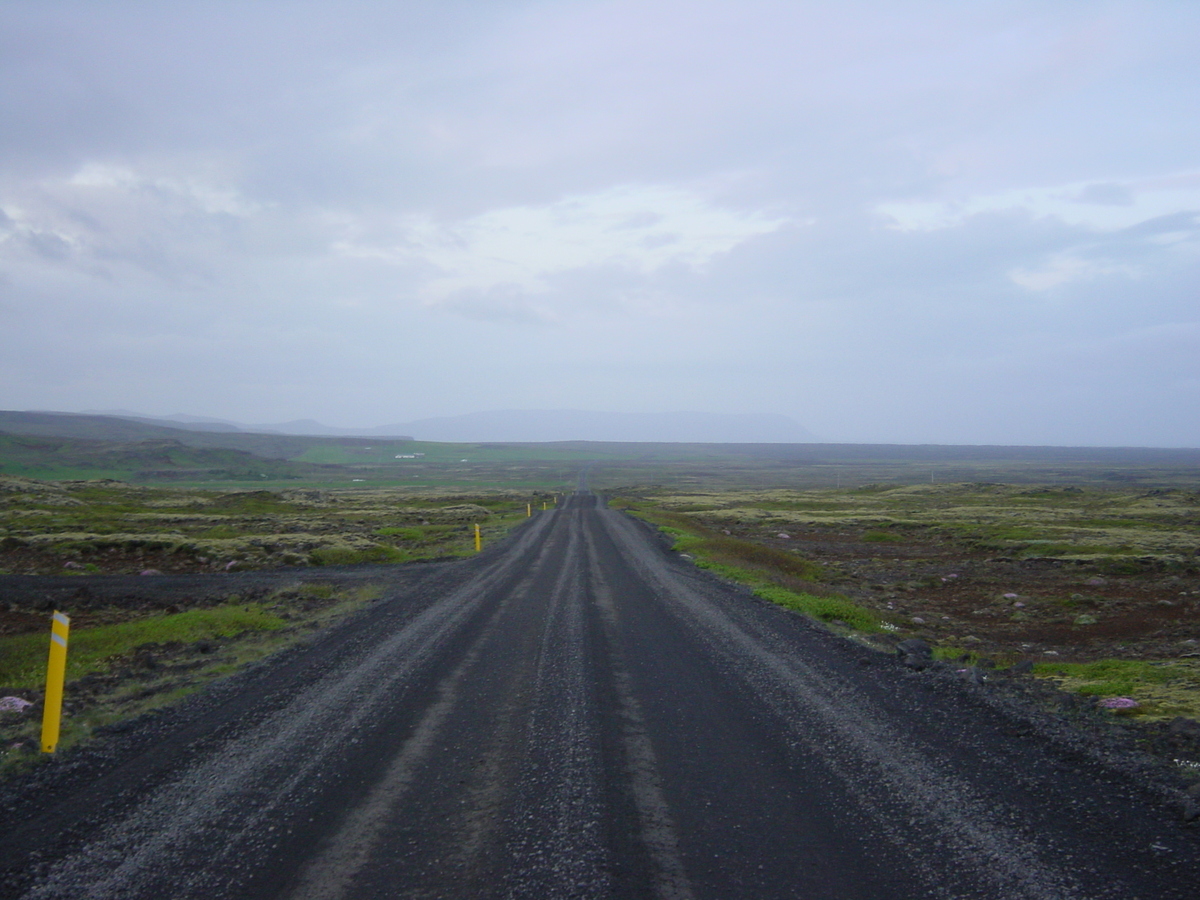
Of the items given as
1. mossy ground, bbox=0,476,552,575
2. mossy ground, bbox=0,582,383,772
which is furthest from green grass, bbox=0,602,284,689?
mossy ground, bbox=0,476,552,575

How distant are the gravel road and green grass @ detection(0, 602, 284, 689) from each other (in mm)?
3938

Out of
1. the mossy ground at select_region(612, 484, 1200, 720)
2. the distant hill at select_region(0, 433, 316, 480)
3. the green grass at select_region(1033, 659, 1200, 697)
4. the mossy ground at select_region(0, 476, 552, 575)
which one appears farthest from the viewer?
the distant hill at select_region(0, 433, 316, 480)

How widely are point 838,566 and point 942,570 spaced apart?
4466mm

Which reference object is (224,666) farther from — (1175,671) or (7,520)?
(7,520)

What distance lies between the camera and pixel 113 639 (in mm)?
13695

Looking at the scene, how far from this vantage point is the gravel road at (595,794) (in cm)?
489

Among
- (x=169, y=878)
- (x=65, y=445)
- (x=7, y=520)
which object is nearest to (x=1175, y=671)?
(x=169, y=878)

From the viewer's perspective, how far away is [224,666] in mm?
11141

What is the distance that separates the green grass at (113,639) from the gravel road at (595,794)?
3.94 m

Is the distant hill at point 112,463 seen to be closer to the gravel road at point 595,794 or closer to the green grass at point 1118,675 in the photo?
the gravel road at point 595,794

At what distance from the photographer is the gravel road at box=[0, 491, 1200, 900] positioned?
489cm

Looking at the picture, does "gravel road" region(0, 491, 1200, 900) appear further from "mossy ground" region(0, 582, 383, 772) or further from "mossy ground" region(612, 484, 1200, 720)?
"mossy ground" region(612, 484, 1200, 720)

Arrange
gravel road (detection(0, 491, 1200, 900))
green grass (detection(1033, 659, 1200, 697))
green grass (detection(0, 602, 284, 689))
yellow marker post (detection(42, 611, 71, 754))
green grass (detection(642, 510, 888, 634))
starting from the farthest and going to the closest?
green grass (detection(642, 510, 888, 634)), green grass (detection(0, 602, 284, 689)), green grass (detection(1033, 659, 1200, 697)), yellow marker post (detection(42, 611, 71, 754)), gravel road (detection(0, 491, 1200, 900))

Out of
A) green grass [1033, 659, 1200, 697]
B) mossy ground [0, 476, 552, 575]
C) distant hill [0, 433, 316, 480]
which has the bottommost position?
distant hill [0, 433, 316, 480]
